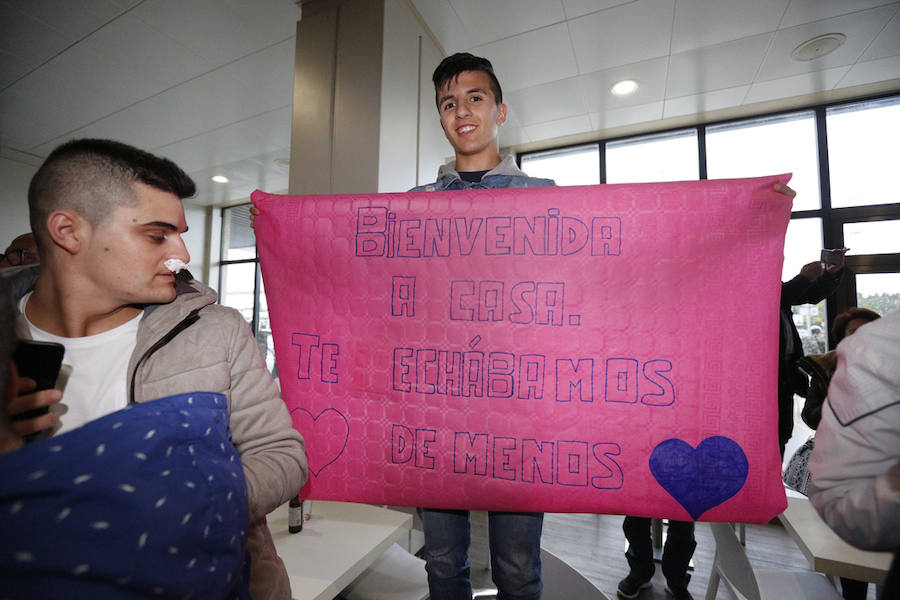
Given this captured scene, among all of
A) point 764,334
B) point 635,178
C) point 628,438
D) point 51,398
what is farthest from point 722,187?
point 635,178

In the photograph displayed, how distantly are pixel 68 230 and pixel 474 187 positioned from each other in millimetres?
963

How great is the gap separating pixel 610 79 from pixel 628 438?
3.12 m

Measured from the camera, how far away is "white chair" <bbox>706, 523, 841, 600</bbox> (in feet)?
3.74

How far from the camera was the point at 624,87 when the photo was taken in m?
3.23

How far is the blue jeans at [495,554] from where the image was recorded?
0.98 meters

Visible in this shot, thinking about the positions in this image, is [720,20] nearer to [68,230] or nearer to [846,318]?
[846,318]

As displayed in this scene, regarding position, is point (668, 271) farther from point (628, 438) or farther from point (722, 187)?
point (628, 438)

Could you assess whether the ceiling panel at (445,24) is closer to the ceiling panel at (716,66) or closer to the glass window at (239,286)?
the ceiling panel at (716,66)

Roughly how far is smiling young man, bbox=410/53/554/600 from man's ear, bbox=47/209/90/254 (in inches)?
30.2

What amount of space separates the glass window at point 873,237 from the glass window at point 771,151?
34 centimetres

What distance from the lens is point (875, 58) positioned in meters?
2.87

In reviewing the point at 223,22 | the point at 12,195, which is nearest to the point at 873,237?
the point at 223,22

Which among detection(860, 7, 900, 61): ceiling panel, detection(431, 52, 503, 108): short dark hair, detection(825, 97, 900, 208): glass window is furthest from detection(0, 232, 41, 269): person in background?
detection(825, 97, 900, 208): glass window

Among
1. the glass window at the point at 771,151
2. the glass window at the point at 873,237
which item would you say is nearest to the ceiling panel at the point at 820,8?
the glass window at the point at 771,151
